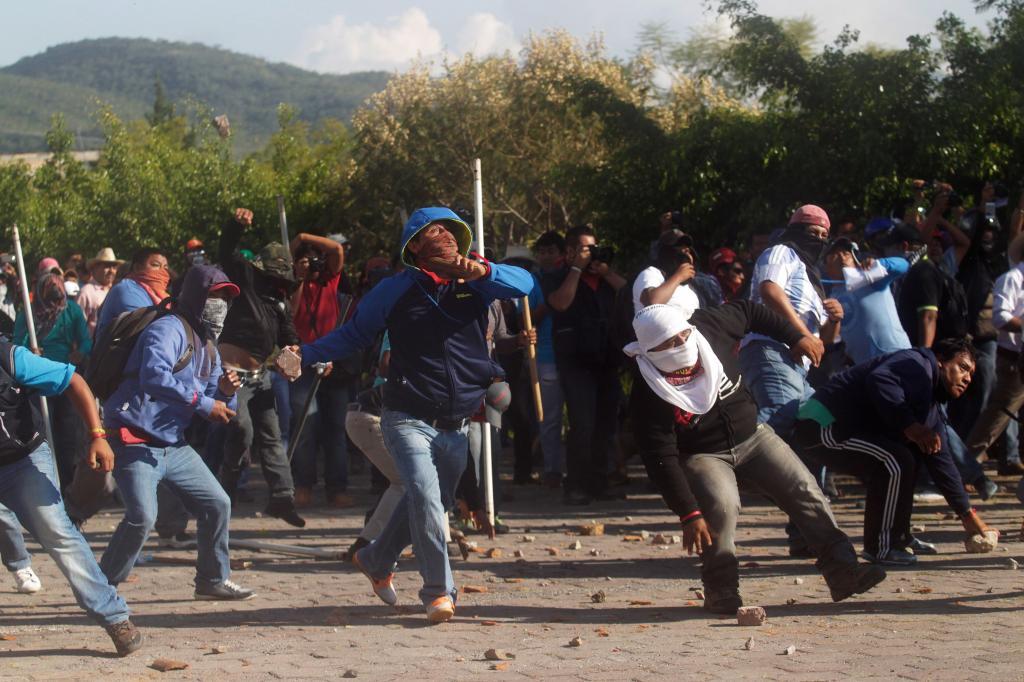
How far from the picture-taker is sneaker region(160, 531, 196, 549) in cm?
1023

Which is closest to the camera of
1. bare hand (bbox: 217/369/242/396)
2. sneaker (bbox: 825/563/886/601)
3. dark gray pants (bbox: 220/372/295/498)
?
sneaker (bbox: 825/563/886/601)

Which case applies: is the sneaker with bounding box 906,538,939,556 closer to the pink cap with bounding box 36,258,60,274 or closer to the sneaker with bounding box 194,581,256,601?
the sneaker with bounding box 194,581,256,601

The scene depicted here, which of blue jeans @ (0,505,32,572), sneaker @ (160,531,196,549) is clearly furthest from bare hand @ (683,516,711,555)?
sneaker @ (160,531,196,549)

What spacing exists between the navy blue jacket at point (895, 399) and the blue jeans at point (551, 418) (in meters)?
3.64

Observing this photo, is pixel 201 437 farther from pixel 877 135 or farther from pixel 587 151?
pixel 587 151

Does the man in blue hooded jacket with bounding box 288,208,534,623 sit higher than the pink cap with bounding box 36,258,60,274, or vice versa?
the pink cap with bounding box 36,258,60,274

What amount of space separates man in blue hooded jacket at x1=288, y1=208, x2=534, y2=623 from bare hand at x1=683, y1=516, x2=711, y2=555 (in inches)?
46.3

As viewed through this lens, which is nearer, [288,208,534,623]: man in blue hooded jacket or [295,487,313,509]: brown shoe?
[288,208,534,623]: man in blue hooded jacket

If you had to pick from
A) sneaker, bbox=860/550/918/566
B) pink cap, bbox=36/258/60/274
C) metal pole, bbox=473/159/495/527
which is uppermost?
pink cap, bbox=36/258/60/274

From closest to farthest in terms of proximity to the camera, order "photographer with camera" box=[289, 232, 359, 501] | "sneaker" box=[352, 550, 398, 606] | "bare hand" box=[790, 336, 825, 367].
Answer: "bare hand" box=[790, 336, 825, 367] → "sneaker" box=[352, 550, 398, 606] → "photographer with camera" box=[289, 232, 359, 501]

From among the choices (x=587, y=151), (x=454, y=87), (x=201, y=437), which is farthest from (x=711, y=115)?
(x=454, y=87)

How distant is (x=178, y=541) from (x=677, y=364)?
448 cm

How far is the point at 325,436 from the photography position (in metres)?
12.2

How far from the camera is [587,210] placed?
16578 millimetres
